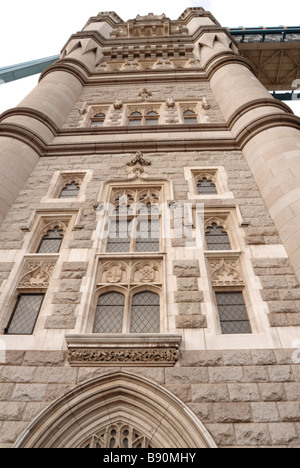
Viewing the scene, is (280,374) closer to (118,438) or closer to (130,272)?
(118,438)

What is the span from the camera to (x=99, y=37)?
18.3 metres

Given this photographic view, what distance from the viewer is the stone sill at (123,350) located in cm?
509

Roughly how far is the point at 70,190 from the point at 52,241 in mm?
1856

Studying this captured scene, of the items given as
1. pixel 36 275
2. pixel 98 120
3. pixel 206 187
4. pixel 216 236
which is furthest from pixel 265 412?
pixel 98 120

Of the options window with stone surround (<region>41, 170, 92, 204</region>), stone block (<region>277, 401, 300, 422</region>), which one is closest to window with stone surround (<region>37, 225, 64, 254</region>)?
window with stone surround (<region>41, 170, 92, 204</region>)

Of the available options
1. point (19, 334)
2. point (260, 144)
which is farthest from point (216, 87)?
point (19, 334)

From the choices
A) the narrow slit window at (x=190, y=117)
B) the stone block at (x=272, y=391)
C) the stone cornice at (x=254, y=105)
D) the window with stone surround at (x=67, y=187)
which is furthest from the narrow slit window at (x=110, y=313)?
the narrow slit window at (x=190, y=117)

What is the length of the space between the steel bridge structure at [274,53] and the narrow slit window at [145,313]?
69.4ft

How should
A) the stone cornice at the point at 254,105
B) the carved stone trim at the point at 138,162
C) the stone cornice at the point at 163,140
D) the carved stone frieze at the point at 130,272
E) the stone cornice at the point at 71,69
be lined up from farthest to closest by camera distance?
1. the stone cornice at the point at 71,69
2. the stone cornice at the point at 254,105
3. the stone cornice at the point at 163,140
4. the carved stone trim at the point at 138,162
5. the carved stone frieze at the point at 130,272

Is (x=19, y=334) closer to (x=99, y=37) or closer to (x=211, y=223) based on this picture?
(x=211, y=223)

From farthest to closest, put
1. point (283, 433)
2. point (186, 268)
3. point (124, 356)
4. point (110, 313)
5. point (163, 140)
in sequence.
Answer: point (163, 140) → point (186, 268) → point (110, 313) → point (124, 356) → point (283, 433)

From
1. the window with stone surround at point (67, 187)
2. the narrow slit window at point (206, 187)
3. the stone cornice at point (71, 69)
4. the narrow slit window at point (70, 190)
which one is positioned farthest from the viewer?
the stone cornice at point (71, 69)

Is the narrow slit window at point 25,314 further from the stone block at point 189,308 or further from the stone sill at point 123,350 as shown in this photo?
the stone block at point 189,308

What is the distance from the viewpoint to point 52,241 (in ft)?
24.8
